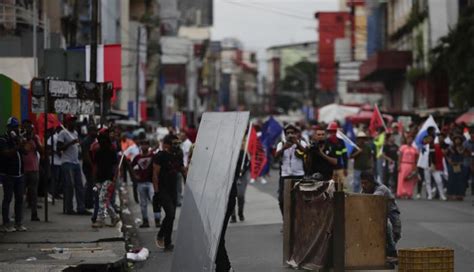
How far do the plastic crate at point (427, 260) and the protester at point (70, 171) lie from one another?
9.87m

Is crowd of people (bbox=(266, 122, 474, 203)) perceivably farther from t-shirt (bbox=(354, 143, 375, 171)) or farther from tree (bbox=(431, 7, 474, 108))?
tree (bbox=(431, 7, 474, 108))

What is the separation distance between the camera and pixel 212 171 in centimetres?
972

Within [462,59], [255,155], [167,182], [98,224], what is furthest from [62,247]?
[462,59]

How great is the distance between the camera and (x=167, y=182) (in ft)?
50.5

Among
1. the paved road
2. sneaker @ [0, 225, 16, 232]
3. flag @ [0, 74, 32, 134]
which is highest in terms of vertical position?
flag @ [0, 74, 32, 134]

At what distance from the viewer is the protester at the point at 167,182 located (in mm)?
15016

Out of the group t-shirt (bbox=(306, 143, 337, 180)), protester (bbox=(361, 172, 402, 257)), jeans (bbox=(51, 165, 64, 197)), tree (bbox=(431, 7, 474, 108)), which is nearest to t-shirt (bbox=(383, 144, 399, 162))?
jeans (bbox=(51, 165, 64, 197))

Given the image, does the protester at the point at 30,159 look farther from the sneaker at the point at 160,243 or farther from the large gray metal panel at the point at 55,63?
the sneaker at the point at 160,243

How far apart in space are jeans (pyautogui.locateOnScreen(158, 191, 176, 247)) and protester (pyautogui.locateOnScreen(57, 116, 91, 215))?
168 inches

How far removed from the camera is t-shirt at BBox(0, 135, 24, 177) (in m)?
15.6

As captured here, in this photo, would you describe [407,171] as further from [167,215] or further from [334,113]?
[334,113]

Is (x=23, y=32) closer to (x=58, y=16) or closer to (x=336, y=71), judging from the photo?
(x=58, y=16)

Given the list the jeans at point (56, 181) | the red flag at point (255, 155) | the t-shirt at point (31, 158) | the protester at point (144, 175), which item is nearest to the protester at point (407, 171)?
the red flag at point (255, 155)

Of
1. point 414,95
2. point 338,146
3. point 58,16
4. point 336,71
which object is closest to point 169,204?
point 338,146
